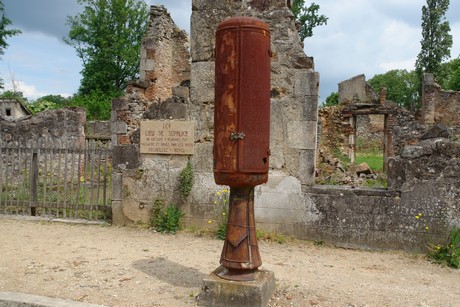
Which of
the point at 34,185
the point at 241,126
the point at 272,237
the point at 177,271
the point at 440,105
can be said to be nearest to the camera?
the point at 241,126

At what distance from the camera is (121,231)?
6.69 metres

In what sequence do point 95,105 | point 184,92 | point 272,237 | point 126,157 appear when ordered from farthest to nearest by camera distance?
1. point 95,105
2. point 126,157
3. point 184,92
4. point 272,237

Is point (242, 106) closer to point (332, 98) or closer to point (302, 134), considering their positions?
point (302, 134)

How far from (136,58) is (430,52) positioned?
23.2m

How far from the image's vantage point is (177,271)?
182 inches

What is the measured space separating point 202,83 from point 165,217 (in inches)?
91.6

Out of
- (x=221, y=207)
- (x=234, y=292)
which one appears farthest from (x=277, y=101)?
(x=234, y=292)

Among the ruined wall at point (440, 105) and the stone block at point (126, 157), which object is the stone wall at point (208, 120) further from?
the ruined wall at point (440, 105)

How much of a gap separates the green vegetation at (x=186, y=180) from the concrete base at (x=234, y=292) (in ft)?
10.2

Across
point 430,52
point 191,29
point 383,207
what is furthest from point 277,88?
point 430,52

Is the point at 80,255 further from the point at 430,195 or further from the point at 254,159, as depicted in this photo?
the point at 430,195

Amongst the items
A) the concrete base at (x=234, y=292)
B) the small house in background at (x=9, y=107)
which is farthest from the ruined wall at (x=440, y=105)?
the concrete base at (x=234, y=292)

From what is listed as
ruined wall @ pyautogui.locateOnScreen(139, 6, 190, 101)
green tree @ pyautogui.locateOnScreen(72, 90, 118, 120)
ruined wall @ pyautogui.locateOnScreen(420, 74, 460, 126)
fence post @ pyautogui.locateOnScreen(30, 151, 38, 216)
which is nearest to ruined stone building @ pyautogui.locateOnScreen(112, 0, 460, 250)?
fence post @ pyautogui.locateOnScreen(30, 151, 38, 216)

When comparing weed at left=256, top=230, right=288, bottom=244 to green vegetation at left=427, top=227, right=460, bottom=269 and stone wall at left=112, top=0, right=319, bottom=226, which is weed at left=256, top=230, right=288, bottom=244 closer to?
stone wall at left=112, top=0, right=319, bottom=226
